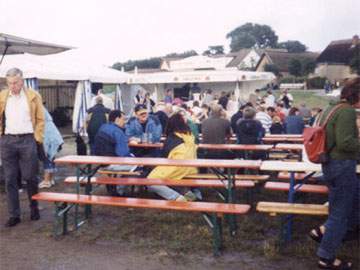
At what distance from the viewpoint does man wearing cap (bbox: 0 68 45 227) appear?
553 cm

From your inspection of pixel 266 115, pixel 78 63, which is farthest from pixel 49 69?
pixel 266 115

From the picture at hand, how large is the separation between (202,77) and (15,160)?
601 inches

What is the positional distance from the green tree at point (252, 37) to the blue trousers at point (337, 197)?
9945 cm

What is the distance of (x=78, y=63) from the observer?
17203 millimetres

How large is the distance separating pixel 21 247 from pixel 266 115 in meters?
6.56

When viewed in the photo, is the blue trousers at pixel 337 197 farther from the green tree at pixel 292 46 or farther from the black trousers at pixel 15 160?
the green tree at pixel 292 46

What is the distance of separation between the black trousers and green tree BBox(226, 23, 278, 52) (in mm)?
98251

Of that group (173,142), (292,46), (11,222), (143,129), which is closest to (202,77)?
(143,129)

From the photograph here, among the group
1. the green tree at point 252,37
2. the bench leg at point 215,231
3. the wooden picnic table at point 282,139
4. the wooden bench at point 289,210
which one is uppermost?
the green tree at point 252,37

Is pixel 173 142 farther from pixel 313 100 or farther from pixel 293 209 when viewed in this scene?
pixel 313 100

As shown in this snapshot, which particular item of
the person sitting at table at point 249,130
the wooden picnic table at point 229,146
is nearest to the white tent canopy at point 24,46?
the wooden picnic table at point 229,146

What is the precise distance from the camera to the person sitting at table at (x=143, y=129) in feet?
27.3

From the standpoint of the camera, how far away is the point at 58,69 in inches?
568

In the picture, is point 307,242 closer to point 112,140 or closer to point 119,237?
point 119,237
